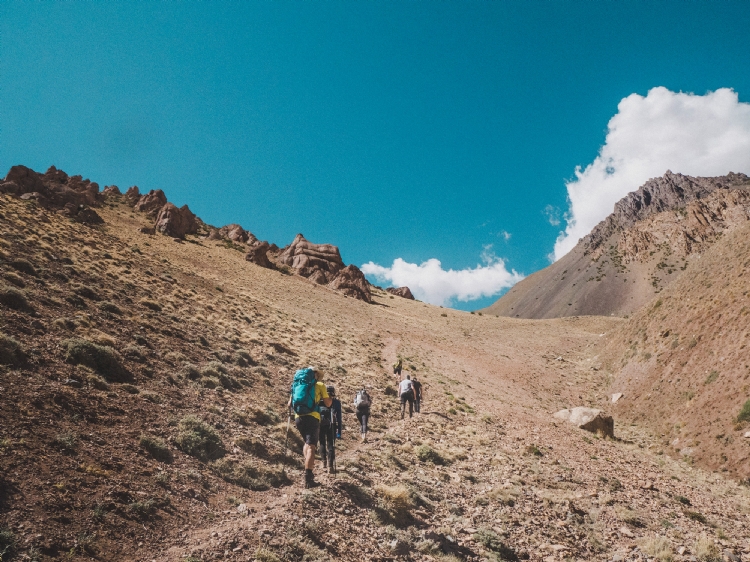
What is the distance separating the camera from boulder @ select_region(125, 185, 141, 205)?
77.1 meters

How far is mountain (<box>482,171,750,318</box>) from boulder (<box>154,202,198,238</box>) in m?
114

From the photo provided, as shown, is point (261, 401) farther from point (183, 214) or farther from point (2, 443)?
point (183, 214)

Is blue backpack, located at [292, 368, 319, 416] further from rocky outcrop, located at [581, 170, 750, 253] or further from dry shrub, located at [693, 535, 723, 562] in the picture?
rocky outcrop, located at [581, 170, 750, 253]

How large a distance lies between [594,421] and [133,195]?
9262cm

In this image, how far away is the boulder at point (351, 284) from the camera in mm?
70438

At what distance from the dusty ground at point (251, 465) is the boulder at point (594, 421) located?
926 millimetres

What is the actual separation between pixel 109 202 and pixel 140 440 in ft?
252

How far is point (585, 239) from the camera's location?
18575 centimetres

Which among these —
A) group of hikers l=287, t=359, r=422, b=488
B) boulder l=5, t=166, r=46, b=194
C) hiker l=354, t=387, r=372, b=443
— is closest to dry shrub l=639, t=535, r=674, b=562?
group of hikers l=287, t=359, r=422, b=488

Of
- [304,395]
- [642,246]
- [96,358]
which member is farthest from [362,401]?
[642,246]

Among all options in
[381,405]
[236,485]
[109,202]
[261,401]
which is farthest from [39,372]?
[109,202]

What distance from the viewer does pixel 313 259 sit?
76.5 meters

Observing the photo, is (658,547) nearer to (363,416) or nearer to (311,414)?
(311,414)

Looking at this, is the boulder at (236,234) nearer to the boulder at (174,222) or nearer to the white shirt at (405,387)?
the boulder at (174,222)
